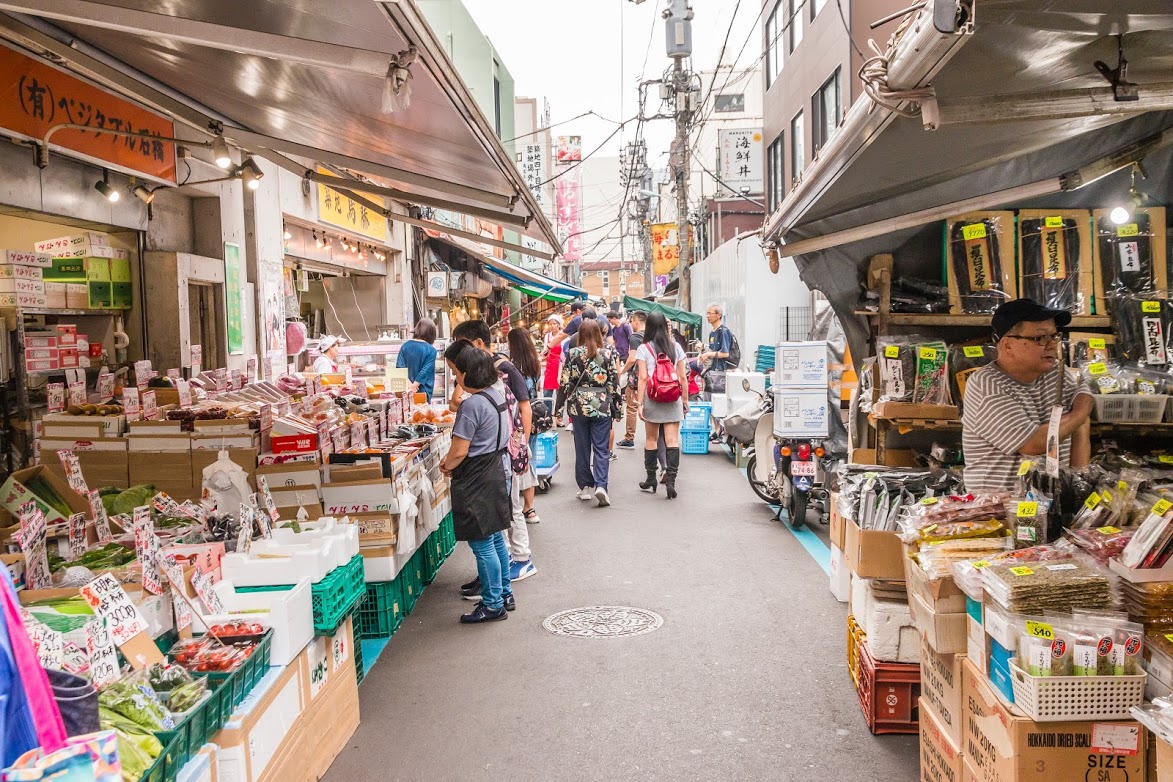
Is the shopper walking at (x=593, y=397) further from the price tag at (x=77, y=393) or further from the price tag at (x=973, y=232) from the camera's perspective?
the price tag at (x=77, y=393)

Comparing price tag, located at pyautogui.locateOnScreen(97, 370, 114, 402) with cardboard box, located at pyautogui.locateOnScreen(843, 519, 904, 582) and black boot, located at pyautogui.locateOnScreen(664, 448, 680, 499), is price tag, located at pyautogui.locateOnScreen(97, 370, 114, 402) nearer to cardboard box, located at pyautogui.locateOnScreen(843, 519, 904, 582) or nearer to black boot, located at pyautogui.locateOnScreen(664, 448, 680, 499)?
cardboard box, located at pyautogui.locateOnScreen(843, 519, 904, 582)

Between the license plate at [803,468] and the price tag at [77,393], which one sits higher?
the price tag at [77,393]

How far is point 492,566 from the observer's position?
21.2ft

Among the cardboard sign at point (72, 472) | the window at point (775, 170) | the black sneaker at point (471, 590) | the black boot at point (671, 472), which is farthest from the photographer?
the window at point (775, 170)

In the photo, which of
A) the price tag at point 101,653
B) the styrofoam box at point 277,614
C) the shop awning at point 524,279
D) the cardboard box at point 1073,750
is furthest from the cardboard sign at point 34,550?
the shop awning at point 524,279

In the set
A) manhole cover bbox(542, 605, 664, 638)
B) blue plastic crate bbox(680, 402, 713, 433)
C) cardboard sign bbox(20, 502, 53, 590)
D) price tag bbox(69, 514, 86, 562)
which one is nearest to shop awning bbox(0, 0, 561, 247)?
cardboard sign bbox(20, 502, 53, 590)

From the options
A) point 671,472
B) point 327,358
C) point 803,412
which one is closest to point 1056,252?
point 803,412

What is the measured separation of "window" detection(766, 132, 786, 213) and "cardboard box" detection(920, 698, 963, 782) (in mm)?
20024

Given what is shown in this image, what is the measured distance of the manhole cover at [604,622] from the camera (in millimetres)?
6273

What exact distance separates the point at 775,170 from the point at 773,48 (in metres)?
3.35

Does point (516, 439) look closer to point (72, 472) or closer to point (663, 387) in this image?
point (663, 387)

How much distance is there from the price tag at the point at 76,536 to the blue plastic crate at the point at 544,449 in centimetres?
695

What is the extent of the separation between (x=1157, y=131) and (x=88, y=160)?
7.30 metres

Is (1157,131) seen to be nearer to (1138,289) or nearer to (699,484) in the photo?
(1138,289)
